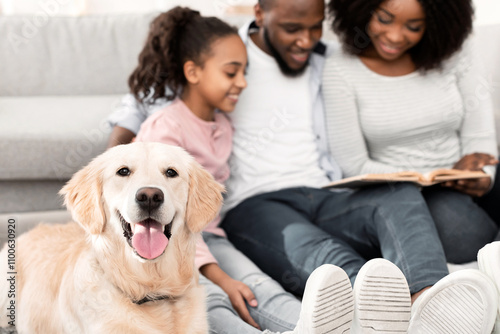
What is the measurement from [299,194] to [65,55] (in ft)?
5.11

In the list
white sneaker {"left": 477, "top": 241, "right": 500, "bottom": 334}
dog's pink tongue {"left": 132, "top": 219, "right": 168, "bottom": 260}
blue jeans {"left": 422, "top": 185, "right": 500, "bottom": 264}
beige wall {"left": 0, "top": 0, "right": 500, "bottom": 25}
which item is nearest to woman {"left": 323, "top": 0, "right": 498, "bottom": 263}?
blue jeans {"left": 422, "top": 185, "right": 500, "bottom": 264}

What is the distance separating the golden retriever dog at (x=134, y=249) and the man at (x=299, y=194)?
1.36ft

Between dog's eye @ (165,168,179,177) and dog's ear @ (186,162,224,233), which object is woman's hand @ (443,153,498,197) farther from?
dog's eye @ (165,168,179,177)

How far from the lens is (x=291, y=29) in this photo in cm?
185

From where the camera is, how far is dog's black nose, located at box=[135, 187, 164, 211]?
3.51 ft

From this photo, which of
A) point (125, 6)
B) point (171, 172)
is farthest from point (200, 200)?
point (125, 6)

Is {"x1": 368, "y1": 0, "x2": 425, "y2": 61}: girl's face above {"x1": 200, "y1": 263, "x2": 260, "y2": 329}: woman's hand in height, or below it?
above

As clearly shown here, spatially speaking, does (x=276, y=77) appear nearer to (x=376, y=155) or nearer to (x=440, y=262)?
(x=376, y=155)

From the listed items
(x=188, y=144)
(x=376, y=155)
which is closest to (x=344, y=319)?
A: (x=188, y=144)

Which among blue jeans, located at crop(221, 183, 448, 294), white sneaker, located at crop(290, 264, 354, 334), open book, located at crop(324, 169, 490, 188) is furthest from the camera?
open book, located at crop(324, 169, 490, 188)

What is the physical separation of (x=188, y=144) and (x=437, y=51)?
1.05 meters

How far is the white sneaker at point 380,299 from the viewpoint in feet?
3.60

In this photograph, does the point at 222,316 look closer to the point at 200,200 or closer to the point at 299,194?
the point at 200,200

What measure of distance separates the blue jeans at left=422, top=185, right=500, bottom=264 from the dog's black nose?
1041mm
